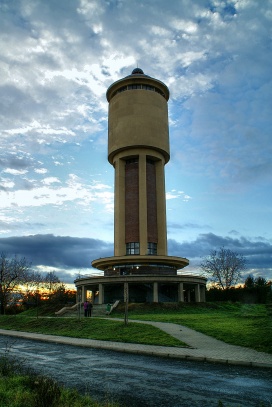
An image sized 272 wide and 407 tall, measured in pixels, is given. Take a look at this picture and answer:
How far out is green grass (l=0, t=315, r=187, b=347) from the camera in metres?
17.0

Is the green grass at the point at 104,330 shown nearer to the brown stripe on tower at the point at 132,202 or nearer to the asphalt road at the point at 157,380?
the asphalt road at the point at 157,380

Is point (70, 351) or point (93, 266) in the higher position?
point (93, 266)

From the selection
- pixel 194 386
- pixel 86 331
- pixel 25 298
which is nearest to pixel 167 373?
pixel 194 386

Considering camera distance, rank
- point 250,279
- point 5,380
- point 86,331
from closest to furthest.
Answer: point 5,380 → point 86,331 → point 250,279

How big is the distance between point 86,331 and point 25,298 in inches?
1674

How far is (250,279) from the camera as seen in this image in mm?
70500

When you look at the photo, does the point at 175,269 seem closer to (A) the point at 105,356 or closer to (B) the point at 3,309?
(B) the point at 3,309

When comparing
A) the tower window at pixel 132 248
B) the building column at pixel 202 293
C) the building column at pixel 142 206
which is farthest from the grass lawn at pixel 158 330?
the building column at pixel 202 293

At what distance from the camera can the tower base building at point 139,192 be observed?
48.2 metres

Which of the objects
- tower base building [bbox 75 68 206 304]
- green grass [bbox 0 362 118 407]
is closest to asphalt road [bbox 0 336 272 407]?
green grass [bbox 0 362 118 407]

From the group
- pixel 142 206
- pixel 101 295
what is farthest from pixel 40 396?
pixel 142 206

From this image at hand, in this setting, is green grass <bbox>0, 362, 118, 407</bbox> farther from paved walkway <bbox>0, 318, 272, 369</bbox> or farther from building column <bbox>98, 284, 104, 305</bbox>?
building column <bbox>98, 284, 104, 305</bbox>

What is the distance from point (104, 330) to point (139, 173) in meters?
33.8

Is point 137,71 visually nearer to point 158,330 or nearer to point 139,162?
point 139,162
